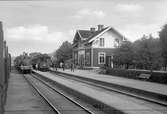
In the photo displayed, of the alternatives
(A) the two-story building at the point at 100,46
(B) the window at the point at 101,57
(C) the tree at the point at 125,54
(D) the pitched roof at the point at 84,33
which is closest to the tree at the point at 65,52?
(D) the pitched roof at the point at 84,33

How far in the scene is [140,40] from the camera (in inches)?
1396

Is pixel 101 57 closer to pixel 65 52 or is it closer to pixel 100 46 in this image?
pixel 100 46

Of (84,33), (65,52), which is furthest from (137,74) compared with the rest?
(65,52)

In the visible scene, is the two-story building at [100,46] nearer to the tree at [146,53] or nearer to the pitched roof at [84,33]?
the pitched roof at [84,33]

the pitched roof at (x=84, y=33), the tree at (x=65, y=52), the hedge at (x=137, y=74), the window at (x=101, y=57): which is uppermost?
the pitched roof at (x=84, y=33)

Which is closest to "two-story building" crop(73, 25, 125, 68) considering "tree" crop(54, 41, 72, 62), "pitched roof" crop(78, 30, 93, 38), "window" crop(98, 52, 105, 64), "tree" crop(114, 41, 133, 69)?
"window" crop(98, 52, 105, 64)

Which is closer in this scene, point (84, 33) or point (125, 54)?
point (125, 54)

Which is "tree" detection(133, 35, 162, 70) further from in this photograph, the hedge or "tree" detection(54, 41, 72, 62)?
"tree" detection(54, 41, 72, 62)

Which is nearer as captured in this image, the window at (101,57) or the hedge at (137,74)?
the hedge at (137,74)

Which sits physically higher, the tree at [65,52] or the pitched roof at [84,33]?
the pitched roof at [84,33]

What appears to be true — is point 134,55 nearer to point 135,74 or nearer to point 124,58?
point 124,58

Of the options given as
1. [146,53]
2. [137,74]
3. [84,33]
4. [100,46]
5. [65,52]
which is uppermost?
[84,33]

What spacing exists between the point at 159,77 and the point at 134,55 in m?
11.0

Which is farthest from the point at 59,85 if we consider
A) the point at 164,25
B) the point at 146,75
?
the point at 164,25
